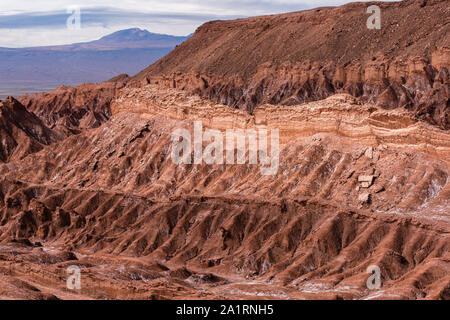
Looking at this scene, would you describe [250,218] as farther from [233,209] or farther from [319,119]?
[319,119]

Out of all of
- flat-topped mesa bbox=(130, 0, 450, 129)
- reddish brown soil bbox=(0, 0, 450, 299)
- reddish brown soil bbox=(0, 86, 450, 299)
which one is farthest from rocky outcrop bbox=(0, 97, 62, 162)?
flat-topped mesa bbox=(130, 0, 450, 129)

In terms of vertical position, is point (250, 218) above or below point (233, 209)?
below

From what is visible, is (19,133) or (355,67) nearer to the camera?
(19,133)

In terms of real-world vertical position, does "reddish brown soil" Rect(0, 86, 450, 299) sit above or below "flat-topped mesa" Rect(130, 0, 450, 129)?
below

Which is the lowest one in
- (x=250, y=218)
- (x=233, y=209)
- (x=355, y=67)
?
(x=250, y=218)

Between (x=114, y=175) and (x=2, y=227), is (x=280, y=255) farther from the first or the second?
(x=2, y=227)

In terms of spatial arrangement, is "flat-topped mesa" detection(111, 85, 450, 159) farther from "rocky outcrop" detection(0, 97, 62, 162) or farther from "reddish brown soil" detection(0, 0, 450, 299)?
"rocky outcrop" detection(0, 97, 62, 162)

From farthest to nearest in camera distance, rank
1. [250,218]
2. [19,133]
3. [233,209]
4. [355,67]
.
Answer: [355,67] < [19,133] < [233,209] < [250,218]

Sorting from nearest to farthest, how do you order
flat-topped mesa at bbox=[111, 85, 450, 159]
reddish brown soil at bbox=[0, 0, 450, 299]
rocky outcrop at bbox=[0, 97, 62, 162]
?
reddish brown soil at bbox=[0, 0, 450, 299], flat-topped mesa at bbox=[111, 85, 450, 159], rocky outcrop at bbox=[0, 97, 62, 162]

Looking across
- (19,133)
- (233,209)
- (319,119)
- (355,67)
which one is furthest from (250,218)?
(355,67)
